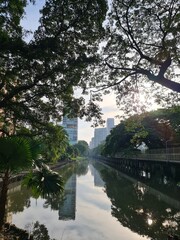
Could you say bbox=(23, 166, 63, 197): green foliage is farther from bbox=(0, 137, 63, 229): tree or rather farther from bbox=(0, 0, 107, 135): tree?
bbox=(0, 0, 107, 135): tree

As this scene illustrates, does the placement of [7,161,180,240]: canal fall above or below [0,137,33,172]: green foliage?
below

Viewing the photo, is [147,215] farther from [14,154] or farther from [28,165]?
[14,154]

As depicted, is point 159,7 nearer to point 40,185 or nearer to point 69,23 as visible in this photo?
point 69,23

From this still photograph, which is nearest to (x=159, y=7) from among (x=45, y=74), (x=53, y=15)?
(x=53, y=15)

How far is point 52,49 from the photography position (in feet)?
45.1

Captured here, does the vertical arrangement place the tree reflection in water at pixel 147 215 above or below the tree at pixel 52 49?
below

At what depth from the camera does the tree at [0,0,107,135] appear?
1331cm

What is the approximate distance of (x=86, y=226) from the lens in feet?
59.9

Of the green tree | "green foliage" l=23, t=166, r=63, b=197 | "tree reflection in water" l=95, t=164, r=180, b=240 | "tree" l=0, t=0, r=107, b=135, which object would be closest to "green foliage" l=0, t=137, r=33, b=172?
the green tree

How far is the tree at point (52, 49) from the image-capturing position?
13.3 metres

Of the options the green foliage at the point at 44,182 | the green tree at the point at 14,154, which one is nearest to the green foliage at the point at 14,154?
the green tree at the point at 14,154

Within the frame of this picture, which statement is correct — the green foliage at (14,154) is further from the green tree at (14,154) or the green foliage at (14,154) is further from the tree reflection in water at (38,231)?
the tree reflection in water at (38,231)

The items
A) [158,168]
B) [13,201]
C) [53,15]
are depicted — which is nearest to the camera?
[53,15]

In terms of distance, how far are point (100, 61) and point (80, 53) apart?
3.92 ft
